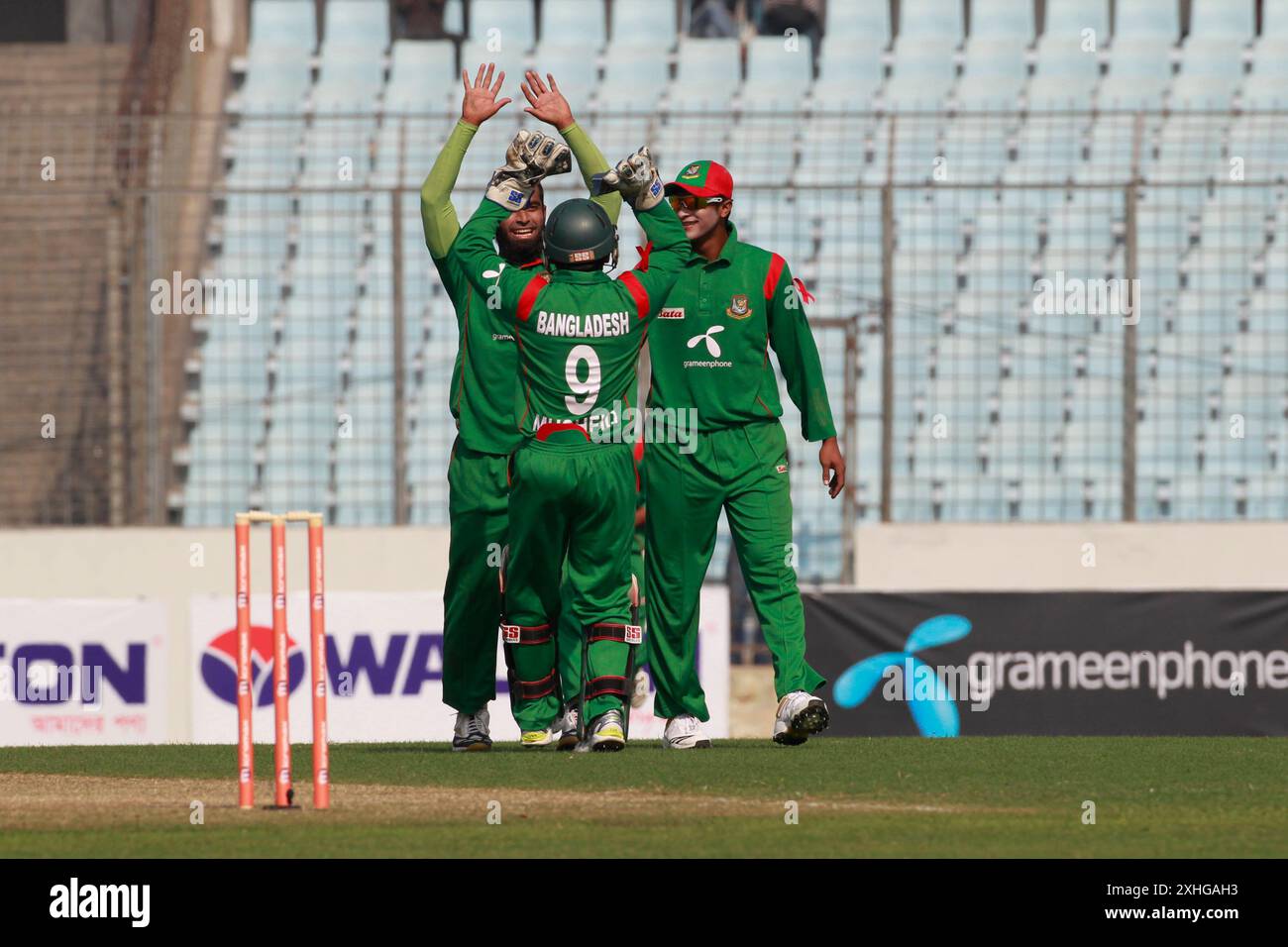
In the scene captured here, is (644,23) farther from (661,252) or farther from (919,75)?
(661,252)

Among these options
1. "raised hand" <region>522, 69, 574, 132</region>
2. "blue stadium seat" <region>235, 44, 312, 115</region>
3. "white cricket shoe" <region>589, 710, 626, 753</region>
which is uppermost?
"blue stadium seat" <region>235, 44, 312, 115</region>

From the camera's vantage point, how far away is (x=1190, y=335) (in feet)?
55.6

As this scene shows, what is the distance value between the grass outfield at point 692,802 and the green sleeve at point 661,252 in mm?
1755

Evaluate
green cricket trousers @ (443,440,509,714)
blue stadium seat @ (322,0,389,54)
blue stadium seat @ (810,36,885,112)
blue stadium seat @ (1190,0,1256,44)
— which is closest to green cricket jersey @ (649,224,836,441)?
green cricket trousers @ (443,440,509,714)

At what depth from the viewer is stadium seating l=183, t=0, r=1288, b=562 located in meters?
15.8

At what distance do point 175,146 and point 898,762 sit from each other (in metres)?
12.8

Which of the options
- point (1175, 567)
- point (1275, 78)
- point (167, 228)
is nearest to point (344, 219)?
point (167, 228)

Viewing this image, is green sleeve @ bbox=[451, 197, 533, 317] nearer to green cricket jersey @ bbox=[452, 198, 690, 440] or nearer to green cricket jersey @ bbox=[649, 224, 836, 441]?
green cricket jersey @ bbox=[452, 198, 690, 440]

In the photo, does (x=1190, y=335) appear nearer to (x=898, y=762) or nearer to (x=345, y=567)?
(x=345, y=567)

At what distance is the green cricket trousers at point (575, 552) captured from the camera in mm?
8117

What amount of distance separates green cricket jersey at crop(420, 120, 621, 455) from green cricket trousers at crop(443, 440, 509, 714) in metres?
0.10

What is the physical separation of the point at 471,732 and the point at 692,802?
7.59ft

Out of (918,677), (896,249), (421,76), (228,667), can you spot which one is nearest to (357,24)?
(421,76)

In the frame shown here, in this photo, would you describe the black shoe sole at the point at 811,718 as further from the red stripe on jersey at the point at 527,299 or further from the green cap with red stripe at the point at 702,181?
the green cap with red stripe at the point at 702,181
